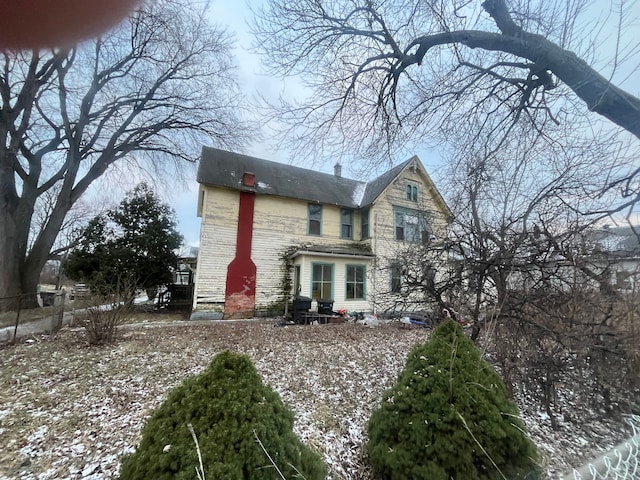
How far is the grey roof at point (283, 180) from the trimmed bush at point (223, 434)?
34.6ft

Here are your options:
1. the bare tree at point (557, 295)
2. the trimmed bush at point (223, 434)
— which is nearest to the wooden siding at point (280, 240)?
the bare tree at point (557, 295)

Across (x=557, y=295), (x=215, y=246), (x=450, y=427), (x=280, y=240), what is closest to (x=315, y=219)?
(x=280, y=240)

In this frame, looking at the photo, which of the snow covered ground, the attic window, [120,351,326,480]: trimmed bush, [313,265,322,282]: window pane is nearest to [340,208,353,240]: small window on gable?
[313,265,322,282]: window pane

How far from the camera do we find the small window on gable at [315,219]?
13458 millimetres

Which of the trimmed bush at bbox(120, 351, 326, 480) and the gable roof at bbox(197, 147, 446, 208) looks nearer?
the trimmed bush at bbox(120, 351, 326, 480)

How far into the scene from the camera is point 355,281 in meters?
13.0

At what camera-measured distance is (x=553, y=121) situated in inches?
176

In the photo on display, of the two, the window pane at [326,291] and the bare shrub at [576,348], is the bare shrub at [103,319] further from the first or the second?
the window pane at [326,291]

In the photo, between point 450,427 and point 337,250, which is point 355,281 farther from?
point 450,427

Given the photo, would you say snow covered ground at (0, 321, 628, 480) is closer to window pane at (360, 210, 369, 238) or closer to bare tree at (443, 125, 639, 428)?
bare tree at (443, 125, 639, 428)

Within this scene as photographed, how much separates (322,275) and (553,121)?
30.6 ft

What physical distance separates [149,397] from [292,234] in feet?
31.2

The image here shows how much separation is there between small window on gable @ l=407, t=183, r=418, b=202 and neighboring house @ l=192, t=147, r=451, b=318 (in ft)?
0.18

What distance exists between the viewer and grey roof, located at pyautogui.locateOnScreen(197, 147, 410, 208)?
1195 centimetres
